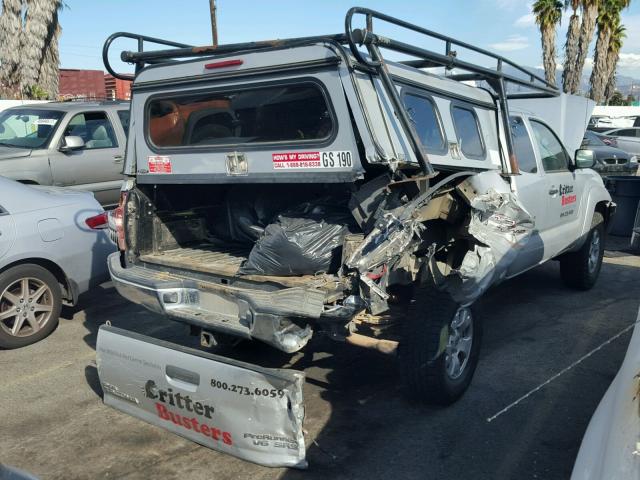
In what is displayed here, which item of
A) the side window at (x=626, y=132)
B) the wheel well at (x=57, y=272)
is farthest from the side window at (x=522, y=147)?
the side window at (x=626, y=132)

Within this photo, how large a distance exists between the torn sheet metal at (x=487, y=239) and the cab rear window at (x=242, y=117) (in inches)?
45.7

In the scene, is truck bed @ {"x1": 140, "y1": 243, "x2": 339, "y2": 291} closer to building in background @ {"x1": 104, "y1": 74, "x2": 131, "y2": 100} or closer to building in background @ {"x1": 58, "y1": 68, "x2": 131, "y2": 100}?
building in background @ {"x1": 104, "y1": 74, "x2": 131, "y2": 100}

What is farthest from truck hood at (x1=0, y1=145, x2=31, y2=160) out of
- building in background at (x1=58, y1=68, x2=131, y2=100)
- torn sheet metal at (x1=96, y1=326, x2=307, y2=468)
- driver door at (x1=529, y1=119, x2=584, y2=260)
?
building in background at (x1=58, y1=68, x2=131, y2=100)

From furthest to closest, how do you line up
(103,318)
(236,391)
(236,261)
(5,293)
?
(103,318) → (5,293) → (236,261) → (236,391)

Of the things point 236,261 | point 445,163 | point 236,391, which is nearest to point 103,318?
point 236,261

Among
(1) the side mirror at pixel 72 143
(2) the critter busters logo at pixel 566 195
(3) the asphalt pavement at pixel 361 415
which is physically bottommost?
(3) the asphalt pavement at pixel 361 415

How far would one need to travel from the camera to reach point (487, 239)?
4.19 m

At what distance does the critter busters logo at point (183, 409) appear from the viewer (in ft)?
11.7

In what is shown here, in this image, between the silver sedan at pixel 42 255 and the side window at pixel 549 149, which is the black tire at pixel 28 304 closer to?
the silver sedan at pixel 42 255

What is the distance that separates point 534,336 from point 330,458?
271 cm

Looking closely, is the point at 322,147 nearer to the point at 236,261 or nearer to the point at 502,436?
the point at 236,261

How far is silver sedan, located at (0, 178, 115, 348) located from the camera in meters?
5.41

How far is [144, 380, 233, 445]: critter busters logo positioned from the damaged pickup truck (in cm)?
45

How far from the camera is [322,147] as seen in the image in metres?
3.83
